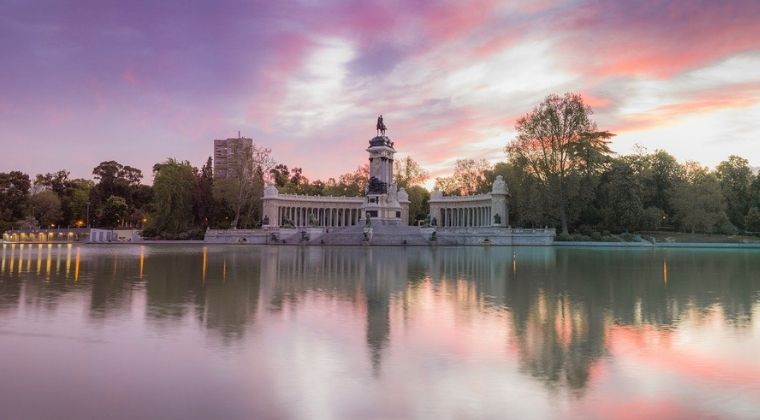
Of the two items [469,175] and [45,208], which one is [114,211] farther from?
[469,175]

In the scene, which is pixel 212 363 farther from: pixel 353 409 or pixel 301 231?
pixel 301 231

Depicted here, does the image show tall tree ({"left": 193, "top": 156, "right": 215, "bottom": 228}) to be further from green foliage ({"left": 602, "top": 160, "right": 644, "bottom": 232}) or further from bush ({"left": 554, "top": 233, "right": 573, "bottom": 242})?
green foliage ({"left": 602, "top": 160, "right": 644, "bottom": 232})

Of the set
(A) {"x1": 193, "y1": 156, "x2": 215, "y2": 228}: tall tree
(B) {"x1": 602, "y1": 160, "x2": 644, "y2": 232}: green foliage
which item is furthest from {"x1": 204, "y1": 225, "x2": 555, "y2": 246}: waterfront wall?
(A) {"x1": 193, "y1": 156, "x2": 215, "y2": 228}: tall tree

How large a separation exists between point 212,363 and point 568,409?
5.30m

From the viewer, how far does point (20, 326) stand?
11789mm

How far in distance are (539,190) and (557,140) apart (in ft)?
20.8

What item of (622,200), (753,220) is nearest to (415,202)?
(622,200)

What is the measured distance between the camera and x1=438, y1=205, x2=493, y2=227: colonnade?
76.5 m

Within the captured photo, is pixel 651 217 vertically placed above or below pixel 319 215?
below

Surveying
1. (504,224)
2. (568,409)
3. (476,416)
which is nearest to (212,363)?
(476,416)

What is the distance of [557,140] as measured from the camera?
65.9m

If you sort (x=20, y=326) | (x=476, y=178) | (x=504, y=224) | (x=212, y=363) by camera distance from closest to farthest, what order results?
(x=212, y=363) → (x=20, y=326) → (x=504, y=224) → (x=476, y=178)

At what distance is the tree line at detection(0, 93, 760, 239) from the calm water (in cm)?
4912

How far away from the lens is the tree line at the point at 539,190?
216 feet
